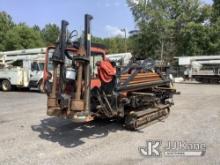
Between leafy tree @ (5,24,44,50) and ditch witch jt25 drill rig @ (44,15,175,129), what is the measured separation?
49161mm

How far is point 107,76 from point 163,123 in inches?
123

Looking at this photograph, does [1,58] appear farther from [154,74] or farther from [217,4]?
[217,4]

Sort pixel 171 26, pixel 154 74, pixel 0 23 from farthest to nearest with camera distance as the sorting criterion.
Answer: pixel 0 23 < pixel 171 26 < pixel 154 74

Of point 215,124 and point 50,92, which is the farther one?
point 215,124

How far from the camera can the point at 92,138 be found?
9.29m

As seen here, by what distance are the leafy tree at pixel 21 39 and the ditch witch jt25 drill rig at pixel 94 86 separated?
1935 inches

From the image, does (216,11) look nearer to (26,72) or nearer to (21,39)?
(21,39)

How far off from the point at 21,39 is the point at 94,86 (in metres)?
52.2

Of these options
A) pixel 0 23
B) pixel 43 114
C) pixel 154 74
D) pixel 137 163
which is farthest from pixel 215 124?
pixel 0 23

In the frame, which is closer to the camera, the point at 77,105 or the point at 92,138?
the point at 77,105

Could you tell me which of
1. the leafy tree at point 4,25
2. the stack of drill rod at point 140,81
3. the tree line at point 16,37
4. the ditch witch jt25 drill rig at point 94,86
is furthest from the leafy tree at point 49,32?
the ditch witch jt25 drill rig at point 94,86

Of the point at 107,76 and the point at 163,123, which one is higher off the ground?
the point at 107,76

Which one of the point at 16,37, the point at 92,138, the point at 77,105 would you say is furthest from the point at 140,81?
the point at 16,37

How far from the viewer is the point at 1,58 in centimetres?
2841
